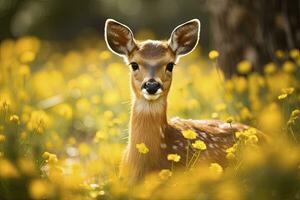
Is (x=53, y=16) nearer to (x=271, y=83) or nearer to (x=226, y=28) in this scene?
(x=226, y=28)

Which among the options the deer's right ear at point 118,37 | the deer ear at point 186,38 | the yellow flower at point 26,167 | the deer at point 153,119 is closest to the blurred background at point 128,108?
the yellow flower at point 26,167

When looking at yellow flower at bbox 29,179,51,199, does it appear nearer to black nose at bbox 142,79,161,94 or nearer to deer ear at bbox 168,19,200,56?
black nose at bbox 142,79,161,94

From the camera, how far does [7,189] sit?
5.14m

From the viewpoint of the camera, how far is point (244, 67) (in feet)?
28.5

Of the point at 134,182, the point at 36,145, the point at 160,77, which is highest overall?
the point at 160,77

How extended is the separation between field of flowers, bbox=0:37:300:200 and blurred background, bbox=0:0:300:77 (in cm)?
22

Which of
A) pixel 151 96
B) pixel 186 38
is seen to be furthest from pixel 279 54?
pixel 151 96

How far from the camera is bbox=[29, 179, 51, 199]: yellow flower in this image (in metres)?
4.47

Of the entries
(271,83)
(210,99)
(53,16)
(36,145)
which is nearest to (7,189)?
(36,145)

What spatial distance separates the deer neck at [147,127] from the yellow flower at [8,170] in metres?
1.27

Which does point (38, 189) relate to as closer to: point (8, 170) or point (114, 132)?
point (8, 170)

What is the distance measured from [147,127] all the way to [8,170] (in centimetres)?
164

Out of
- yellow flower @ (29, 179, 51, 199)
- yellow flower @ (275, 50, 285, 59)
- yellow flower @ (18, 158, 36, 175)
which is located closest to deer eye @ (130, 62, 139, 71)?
yellow flower @ (18, 158, 36, 175)

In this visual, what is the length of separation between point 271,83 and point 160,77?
2295 millimetres
